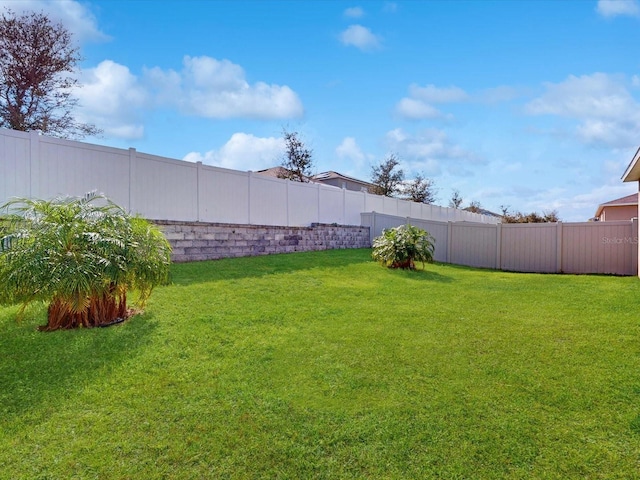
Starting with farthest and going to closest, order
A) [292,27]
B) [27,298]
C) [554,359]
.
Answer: [292,27] → [27,298] → [554,359]

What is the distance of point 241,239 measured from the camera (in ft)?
31.1

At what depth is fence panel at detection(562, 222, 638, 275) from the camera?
963cm

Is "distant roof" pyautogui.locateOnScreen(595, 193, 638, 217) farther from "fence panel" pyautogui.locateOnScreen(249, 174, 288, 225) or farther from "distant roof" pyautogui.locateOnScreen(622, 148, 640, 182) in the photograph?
"fence panel" pyautogui.locateOnScreen(249, 174, 288, 225)

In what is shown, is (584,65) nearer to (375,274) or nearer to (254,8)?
(375,274)

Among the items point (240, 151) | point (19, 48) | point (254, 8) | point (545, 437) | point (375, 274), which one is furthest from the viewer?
point (240, 151)

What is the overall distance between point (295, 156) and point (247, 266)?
49.7ft

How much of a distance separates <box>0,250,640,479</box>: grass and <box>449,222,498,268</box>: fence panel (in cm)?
623

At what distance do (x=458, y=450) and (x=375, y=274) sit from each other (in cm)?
560

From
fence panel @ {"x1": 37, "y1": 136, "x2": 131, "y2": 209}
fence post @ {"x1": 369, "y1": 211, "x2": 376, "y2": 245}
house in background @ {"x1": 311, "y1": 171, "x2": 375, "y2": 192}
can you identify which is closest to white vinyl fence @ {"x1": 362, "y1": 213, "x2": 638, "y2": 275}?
fence post @ {"x1": 369, "y1": 211, "x2": 376, "y2": 245}

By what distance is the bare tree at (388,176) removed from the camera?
2647 centimetres

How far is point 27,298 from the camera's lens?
369 cm

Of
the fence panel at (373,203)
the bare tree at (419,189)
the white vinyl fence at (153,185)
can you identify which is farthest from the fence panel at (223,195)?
the bare tree at (419,189)

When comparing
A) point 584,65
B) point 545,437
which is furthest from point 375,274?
point 584,65

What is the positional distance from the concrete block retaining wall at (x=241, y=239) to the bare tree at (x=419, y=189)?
52.3 feet
